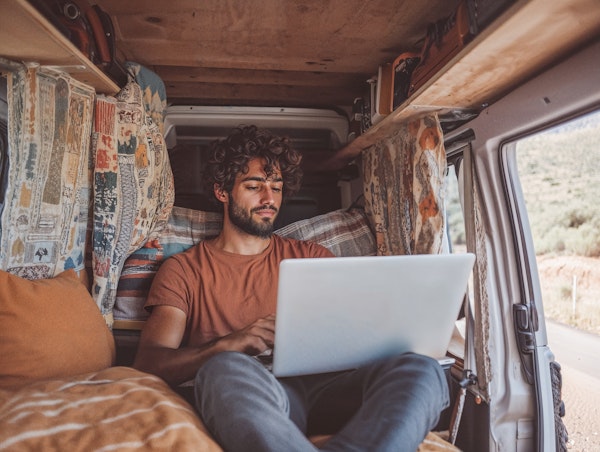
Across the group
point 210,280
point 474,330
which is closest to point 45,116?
point 210,280

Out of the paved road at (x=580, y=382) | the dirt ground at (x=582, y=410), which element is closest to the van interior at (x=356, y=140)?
the paved road at (x=580, y=382)

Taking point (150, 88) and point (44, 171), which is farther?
point (150, 88)

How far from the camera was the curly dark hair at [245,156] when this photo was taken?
2.05 metres

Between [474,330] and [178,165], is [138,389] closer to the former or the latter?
[474,330]

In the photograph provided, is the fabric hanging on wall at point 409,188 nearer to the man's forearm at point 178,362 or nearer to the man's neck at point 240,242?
the man's neck at point 240,242

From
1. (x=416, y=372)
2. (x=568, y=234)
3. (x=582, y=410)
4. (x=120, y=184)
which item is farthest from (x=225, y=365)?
(x=568, y=234)

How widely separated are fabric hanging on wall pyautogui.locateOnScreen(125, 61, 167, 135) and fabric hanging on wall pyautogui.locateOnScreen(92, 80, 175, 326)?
0.33ft

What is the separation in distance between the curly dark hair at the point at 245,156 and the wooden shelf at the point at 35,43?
2.36 ft

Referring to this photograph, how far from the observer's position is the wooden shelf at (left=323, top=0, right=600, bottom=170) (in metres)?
0.94

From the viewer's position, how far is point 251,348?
1.32 meters

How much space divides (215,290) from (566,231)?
6653 millimetres

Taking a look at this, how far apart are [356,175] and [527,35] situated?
1778mm

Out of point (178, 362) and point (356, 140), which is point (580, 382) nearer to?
point (356, 140)

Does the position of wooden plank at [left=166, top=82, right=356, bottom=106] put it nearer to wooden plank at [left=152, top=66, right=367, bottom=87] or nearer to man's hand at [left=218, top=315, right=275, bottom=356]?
wooden plank at [left=152, top=66, right=367, bottom=87]
